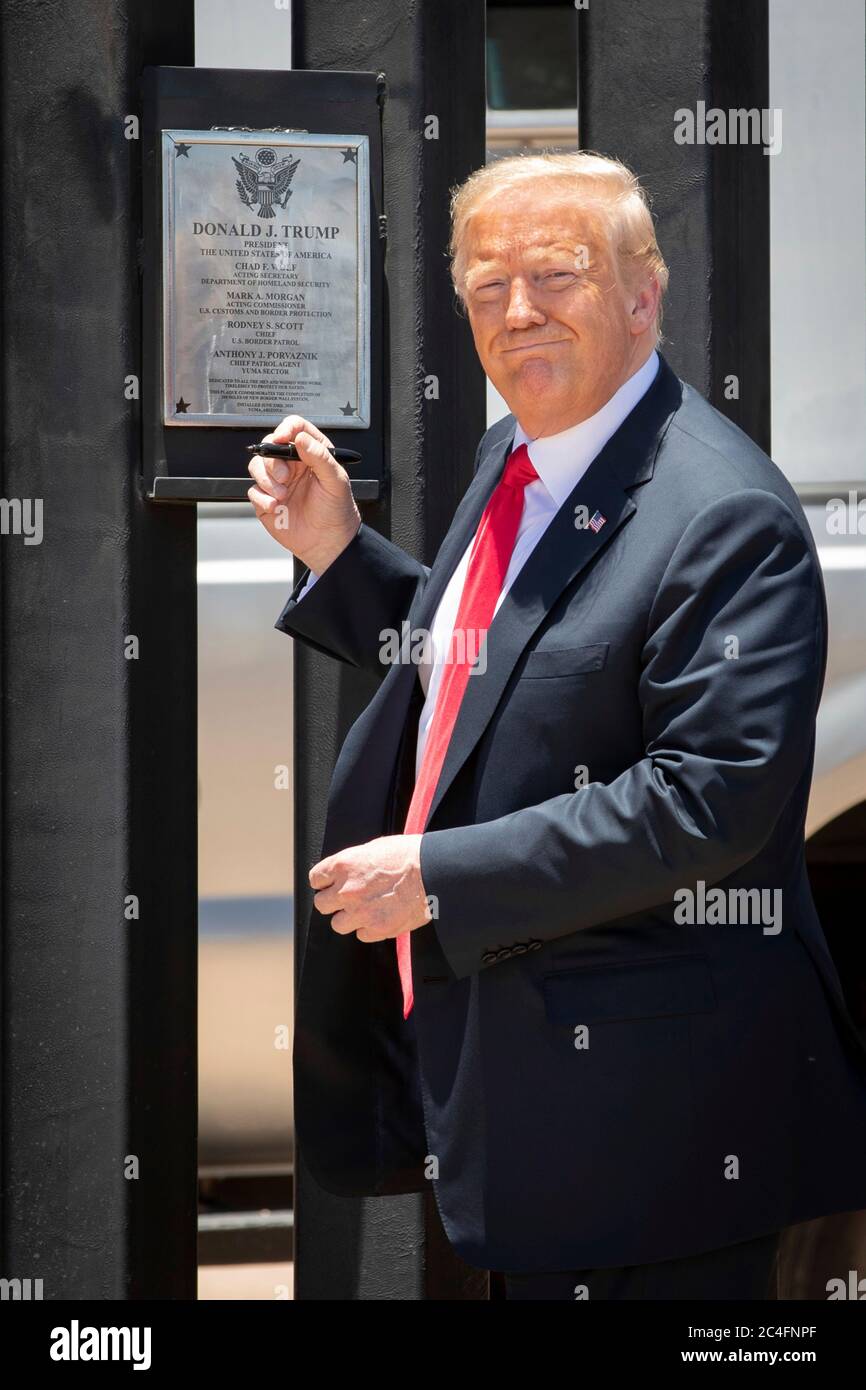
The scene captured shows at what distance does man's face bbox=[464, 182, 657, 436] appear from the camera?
1.84 metres

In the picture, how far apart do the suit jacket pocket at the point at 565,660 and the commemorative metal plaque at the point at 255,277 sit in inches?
27.9

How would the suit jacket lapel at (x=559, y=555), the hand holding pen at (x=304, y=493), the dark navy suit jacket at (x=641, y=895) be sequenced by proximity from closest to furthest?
the dark navy suit jacket at (x=641, y=895) → the suit jacket lapel at (x=559, y=555) → the hand holding pen at (x=304, y=493)

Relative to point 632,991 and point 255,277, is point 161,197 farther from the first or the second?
point 632,991

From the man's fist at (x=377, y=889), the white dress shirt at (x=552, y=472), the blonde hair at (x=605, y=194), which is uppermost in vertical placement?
the blonde hair at (x=605, y=194)

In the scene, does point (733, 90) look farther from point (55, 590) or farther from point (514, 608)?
point (55, 590)

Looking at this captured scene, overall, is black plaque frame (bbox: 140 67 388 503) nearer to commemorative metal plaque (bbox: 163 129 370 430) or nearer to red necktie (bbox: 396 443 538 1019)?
commemorative metal plaque (bbox: 163 129 370 430)

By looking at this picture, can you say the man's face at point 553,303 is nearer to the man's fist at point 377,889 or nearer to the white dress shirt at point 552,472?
the white dress shirt at point 552,472

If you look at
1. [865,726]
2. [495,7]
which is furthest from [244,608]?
[495,7]

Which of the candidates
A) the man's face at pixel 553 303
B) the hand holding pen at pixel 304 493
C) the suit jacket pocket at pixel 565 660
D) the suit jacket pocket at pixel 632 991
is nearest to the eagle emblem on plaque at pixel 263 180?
the hand holding pen at pixel 304 493

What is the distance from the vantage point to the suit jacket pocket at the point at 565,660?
176cm

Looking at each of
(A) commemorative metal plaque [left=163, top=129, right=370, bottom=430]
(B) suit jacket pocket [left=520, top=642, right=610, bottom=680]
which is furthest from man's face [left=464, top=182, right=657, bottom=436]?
(A) commemorative metal plaque [left=163, top=129, right=370, bottom=430]

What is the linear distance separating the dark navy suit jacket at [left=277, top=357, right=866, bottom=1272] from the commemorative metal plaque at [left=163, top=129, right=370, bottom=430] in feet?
2.04

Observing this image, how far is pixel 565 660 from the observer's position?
1.78m
